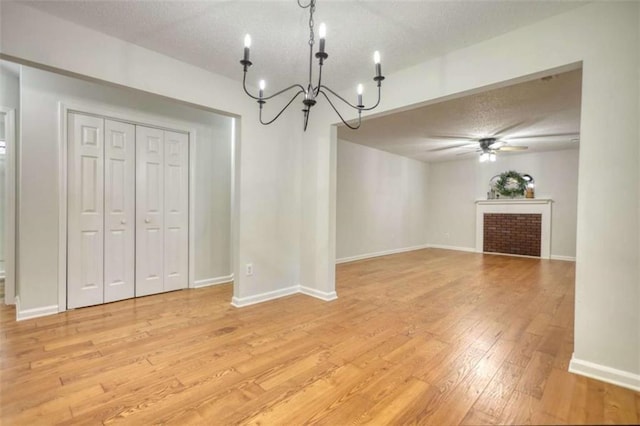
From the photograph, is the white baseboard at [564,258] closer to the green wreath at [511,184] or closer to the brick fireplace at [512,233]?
the brick fireplace at [512,233]

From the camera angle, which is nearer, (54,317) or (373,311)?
(54,317)

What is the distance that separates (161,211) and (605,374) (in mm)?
4165

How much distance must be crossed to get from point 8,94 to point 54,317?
2.40 metres

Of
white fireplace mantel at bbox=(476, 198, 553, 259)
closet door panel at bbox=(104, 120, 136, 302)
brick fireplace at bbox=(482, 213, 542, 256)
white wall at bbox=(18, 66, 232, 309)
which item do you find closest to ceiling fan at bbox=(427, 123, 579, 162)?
white fireplace mantel at bbox=(476, 198, 553, 259)

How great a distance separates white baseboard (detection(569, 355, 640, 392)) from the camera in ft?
5.71

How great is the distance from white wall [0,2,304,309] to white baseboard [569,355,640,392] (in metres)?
2.42

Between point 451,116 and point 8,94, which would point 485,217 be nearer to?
point 451,116

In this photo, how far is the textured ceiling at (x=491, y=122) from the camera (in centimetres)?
338

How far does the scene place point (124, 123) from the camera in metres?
3.32

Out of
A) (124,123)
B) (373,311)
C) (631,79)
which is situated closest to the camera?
(631,79)

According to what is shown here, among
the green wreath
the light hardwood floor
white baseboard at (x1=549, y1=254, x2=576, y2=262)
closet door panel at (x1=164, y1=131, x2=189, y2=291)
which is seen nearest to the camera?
the light hardwood floor

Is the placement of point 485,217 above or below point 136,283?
above

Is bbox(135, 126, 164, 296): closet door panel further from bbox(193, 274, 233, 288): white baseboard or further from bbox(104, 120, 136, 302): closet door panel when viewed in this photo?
bbox(193, 274, 233, 288): white baseboard

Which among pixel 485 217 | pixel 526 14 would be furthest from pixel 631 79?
pixel 485 217
